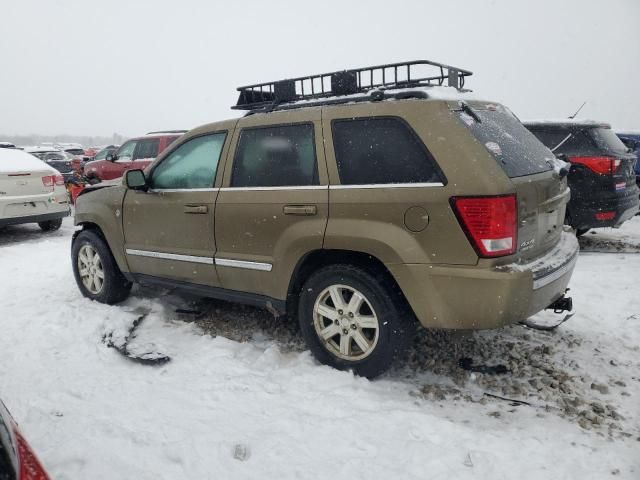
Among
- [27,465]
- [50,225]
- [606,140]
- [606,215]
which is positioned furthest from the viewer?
[50,225]

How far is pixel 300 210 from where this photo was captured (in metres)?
3.31

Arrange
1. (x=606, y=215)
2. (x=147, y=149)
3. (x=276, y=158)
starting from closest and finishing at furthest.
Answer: (x=276, y=158)
(x=606, y=215)
(x=147, y=149)

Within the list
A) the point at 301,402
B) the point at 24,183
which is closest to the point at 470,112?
the point at 301,402

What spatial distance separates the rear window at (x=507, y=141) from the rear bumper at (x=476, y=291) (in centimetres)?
61

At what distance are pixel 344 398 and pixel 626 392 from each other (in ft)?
5.99

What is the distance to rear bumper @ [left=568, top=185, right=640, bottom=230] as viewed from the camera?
19.9 feet

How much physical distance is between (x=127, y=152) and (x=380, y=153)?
419 inches

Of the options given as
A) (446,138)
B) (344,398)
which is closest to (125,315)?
(344,398)

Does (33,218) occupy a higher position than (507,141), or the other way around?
(507,141)

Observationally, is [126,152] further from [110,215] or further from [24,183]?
[110,215]

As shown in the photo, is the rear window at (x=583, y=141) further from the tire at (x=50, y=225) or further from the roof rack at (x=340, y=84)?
the tire at (x=50, y=225)

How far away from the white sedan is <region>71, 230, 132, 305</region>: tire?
160 inches

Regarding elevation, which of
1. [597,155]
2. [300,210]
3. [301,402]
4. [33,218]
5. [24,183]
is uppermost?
[300,210]

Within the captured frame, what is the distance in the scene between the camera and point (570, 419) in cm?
280
